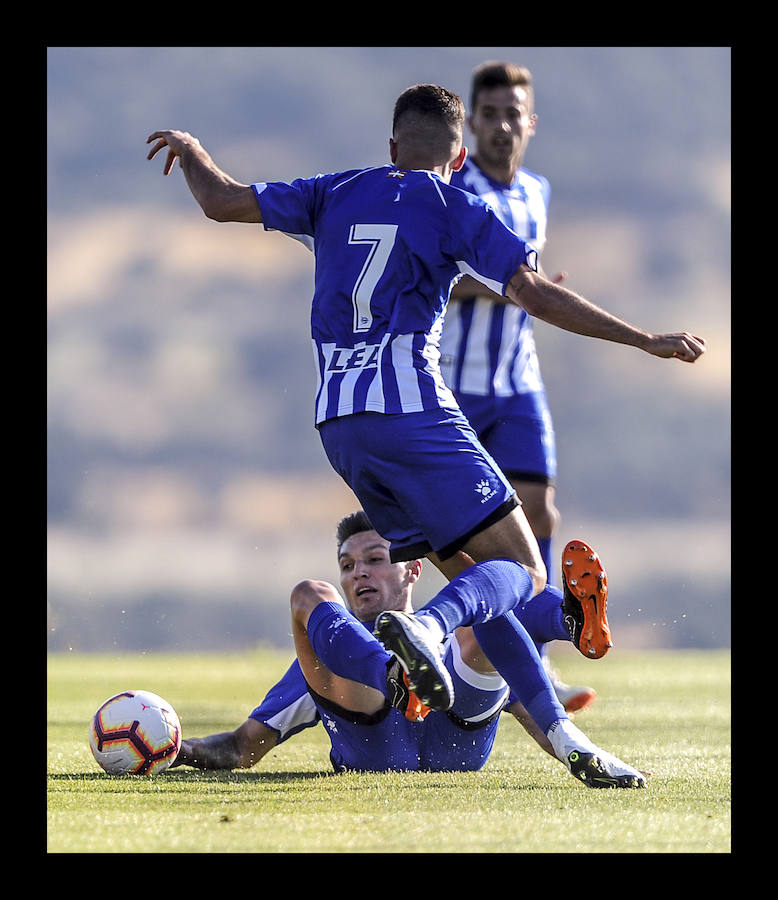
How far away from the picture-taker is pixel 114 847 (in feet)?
9.91

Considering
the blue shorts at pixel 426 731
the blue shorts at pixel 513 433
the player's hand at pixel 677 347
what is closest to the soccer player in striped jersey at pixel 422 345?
the player's hand at pixel 677 347

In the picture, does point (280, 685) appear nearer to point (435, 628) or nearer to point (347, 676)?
point (347, 676)

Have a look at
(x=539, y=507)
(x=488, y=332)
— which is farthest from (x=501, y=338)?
(x=539, y=507)

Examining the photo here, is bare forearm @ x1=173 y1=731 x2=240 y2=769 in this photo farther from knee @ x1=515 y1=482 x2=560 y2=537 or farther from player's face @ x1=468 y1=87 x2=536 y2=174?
player's face @ x1=468 y1=87 x2=536 y2=174

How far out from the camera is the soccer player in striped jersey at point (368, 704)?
13.7ft

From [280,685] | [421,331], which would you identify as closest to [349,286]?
[421,331]

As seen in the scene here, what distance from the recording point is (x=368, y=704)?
14.2ft

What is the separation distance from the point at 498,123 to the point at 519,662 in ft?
9.89

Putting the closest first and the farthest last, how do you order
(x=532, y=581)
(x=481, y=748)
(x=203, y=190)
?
(x=532, y=581) → (x=203, y=190) → (x=481, y=748)

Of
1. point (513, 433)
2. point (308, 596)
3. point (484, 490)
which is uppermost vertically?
point (513, 433)

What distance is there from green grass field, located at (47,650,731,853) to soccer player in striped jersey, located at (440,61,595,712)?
1040mm

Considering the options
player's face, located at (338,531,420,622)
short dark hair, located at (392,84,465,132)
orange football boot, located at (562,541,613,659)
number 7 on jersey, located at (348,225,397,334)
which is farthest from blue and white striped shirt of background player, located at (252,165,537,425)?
player's face, located at (338,531,420,622)

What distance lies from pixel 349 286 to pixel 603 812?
188 centimetres

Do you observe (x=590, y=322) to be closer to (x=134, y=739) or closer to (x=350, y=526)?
(x=350, y=526)
